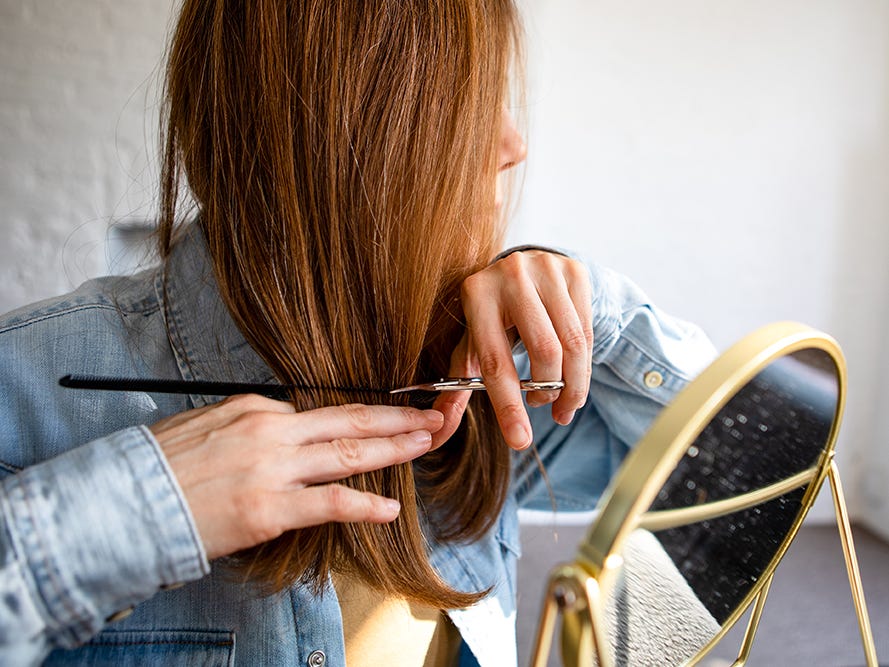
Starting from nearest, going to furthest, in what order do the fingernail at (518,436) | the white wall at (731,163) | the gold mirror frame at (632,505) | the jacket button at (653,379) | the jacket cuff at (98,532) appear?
the gold mirror frame at (632,505), the jacket cuff at (98,532), the fingernail at (518,436), the jacket button at (653,379), the white wall at (731,163)

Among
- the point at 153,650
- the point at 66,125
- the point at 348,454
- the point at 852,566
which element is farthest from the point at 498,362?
the point at 66,125

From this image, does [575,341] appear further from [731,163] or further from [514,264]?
[731,163]

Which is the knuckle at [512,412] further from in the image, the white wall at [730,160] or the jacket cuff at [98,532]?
the white wall at [730,160]

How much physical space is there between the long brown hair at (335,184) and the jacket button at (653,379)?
258 mm

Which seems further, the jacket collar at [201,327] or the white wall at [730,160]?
the white wall at [730,160]

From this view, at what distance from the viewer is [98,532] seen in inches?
12.8

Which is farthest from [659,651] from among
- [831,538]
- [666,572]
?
[831,538]

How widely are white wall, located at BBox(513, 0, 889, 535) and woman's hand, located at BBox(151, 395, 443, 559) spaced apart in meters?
1.43

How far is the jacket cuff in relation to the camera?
0.32 meters

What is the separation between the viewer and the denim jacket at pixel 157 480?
0.32 metres

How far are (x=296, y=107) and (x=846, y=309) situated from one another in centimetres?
194

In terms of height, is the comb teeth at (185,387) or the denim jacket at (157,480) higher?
the comb teeth at (185,387)

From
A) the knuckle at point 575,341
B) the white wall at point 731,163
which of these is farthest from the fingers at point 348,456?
the white wall at point 731,163

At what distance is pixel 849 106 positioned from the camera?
6.23 feet
